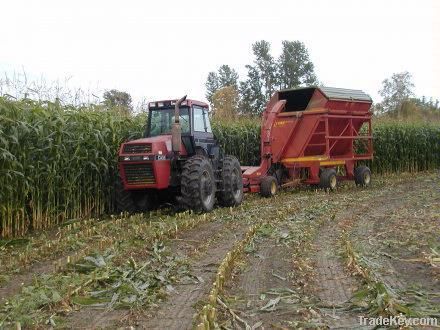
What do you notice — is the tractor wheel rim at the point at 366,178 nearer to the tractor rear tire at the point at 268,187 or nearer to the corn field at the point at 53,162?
the tractor rear tire at the point at 268,187

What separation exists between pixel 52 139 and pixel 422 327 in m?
6.56

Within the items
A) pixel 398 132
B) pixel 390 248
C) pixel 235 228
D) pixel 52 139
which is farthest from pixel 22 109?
pixel 398 132

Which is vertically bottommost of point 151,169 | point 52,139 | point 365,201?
point 365,201

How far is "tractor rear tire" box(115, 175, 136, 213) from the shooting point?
29.7 feet

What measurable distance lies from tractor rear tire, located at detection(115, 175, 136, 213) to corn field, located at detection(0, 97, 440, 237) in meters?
0.48

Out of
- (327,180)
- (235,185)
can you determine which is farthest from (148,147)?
(327,180)

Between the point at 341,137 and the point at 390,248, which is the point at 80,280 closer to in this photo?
the point at 390,248

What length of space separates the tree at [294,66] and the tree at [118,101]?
130 ft

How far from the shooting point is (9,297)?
4383 mm

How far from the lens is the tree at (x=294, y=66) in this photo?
51.4m

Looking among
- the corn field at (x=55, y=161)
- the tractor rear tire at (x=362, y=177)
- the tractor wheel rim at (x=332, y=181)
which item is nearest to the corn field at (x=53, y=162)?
the corn field at (x=55, y=161)

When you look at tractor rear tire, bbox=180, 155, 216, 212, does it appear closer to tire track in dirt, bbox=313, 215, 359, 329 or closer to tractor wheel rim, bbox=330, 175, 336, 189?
tire track in dirt, bbox=313, 215, 359, 329

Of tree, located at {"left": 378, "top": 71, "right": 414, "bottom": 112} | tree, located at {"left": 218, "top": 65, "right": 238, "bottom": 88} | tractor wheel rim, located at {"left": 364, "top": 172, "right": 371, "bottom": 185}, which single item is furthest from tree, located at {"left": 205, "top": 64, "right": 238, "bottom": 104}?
tractor wheel rim, located at {"left": 364, "top": 172, "right": 371, "bottom": 185}

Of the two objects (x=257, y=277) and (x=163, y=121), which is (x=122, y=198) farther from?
(x=257, y=277)
